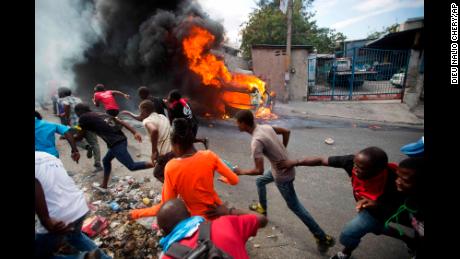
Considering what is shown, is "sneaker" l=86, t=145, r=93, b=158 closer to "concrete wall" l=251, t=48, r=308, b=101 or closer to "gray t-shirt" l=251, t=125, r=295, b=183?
"gray t-shirt" l=251, t=125, r=295, b=183

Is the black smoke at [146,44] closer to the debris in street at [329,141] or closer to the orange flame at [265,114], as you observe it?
the orange flame at [265,114]

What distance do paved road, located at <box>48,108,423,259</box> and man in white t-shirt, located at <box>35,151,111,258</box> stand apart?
1.95 m

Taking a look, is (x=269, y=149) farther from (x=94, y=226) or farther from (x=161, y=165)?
(x=94, y=226)

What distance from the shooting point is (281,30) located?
806 inches

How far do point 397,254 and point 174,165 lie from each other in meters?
Answer: 2.78

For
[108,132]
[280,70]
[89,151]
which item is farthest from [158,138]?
[280,70]

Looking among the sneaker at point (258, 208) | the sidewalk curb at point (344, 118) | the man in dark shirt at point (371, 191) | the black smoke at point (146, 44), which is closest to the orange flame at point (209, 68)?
the black smoke at point (146, 44)

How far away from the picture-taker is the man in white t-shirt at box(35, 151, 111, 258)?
190 cm

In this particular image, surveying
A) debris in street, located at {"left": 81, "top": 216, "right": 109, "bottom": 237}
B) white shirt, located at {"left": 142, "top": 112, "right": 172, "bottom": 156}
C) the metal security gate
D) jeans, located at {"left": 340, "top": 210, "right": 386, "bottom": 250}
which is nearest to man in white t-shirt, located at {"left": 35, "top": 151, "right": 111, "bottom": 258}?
debris in street, located at {"left": 81, "top": 216, "right": 109, "bottom": 237}

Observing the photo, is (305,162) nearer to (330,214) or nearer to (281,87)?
(330,214)

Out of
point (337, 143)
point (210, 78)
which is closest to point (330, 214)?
point (337, 143)

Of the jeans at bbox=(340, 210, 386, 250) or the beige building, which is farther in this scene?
the beige building

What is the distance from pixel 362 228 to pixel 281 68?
441 inches

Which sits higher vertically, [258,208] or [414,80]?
[414,80]
